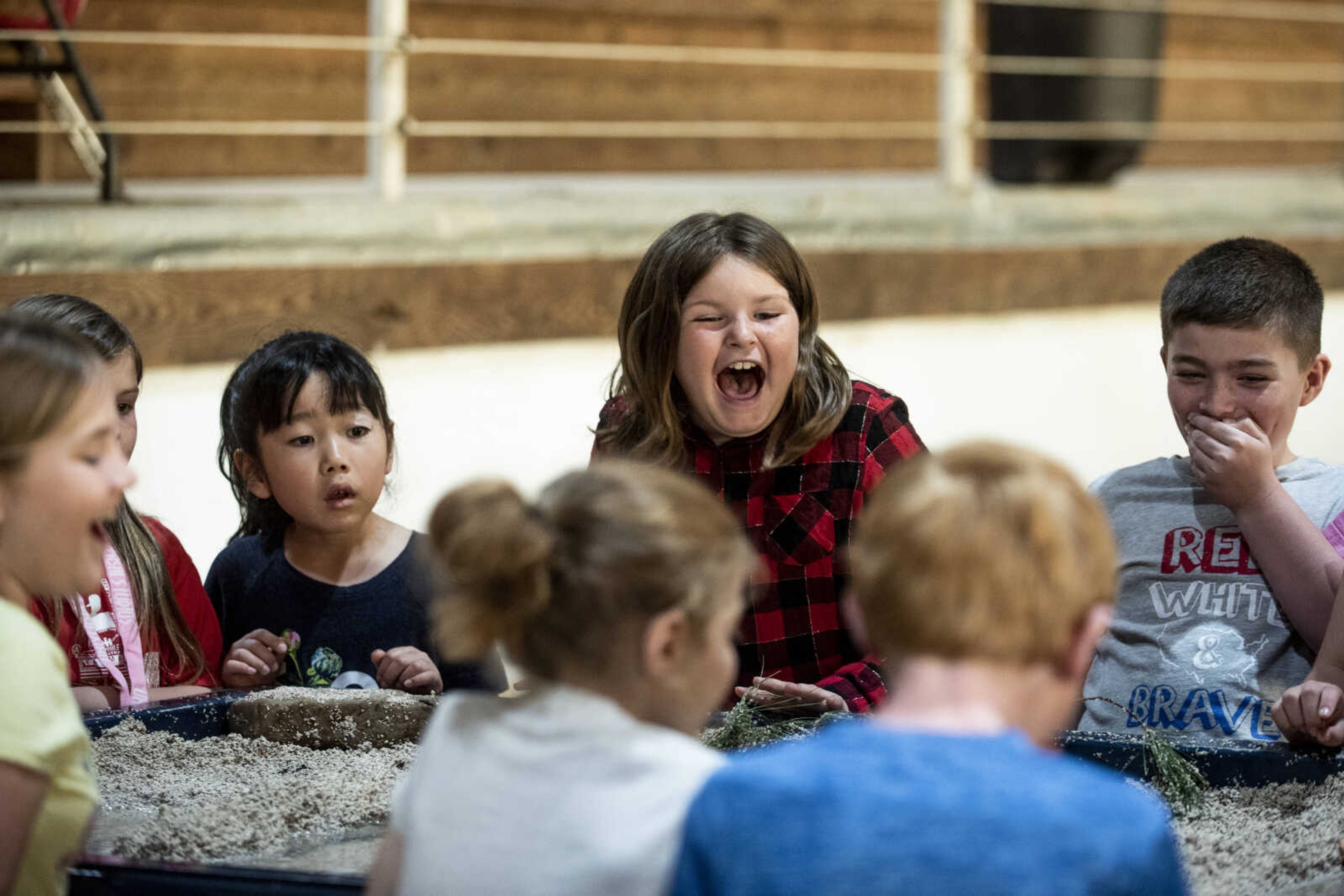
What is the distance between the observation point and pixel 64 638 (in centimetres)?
196

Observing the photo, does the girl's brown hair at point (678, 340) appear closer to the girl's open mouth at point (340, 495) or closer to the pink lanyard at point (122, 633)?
the girl's open mouth at point (340, 495)

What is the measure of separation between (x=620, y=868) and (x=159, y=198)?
10.8ft

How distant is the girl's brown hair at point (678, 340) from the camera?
210 centimetres

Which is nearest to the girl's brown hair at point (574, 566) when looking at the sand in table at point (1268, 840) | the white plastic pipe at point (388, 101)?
the sand in table at point (1268, 840)

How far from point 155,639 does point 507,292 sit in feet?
7.18

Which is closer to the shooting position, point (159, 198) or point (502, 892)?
point (502, 892)

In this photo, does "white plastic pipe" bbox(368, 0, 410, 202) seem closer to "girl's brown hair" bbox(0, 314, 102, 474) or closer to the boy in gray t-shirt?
the boy in gray t-shirt

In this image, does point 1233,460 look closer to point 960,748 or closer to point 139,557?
point 960,748

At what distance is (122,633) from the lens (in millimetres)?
1993

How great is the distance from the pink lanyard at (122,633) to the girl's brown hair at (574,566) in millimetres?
976

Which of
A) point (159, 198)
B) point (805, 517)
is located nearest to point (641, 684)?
point (805, 517)

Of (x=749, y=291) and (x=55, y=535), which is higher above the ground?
(x=749, y=291)

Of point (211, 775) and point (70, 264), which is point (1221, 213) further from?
point (211, 775)

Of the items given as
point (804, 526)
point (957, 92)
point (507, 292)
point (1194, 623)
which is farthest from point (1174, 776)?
point (957, 92)
